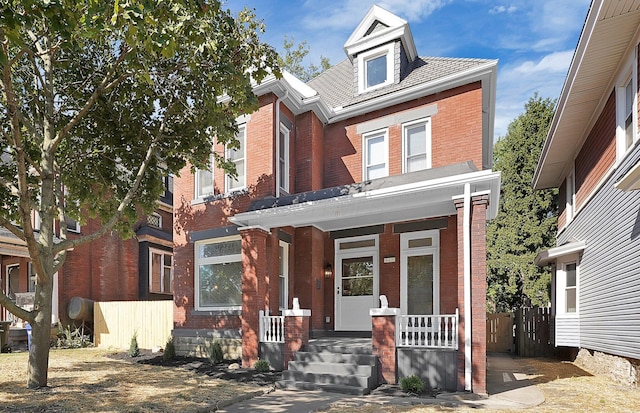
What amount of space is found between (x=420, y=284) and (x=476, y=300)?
3.02 metres

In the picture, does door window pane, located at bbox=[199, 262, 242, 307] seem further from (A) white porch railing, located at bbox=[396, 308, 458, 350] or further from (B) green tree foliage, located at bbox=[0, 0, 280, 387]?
(A) white porch railing, located at bbox=[396, 308, 458, 350]

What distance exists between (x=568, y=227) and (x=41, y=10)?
15449mm

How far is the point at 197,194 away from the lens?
1247cm

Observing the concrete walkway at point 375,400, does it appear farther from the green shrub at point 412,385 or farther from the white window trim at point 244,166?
the white window trim at point 244,166

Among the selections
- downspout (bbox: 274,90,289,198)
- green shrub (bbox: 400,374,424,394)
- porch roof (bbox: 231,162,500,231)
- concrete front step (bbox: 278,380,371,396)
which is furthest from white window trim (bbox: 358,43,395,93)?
concrete front step (bbox: 278,380,371,396)

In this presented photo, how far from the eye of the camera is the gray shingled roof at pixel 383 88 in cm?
1145

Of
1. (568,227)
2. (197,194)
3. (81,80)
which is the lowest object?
(568,227)

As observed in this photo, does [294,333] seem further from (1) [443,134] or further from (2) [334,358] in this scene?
(1) [443,134]

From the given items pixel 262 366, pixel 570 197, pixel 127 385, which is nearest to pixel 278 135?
pixel 262 366

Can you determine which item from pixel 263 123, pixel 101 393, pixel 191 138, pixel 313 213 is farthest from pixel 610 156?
pixel 101 393

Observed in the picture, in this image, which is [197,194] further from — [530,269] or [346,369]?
[530,269]

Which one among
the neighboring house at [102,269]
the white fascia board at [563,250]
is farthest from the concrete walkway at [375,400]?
the neighboring house at [102,269]

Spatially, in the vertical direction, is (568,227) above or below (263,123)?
below

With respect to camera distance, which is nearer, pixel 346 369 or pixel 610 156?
pixel 346 369
